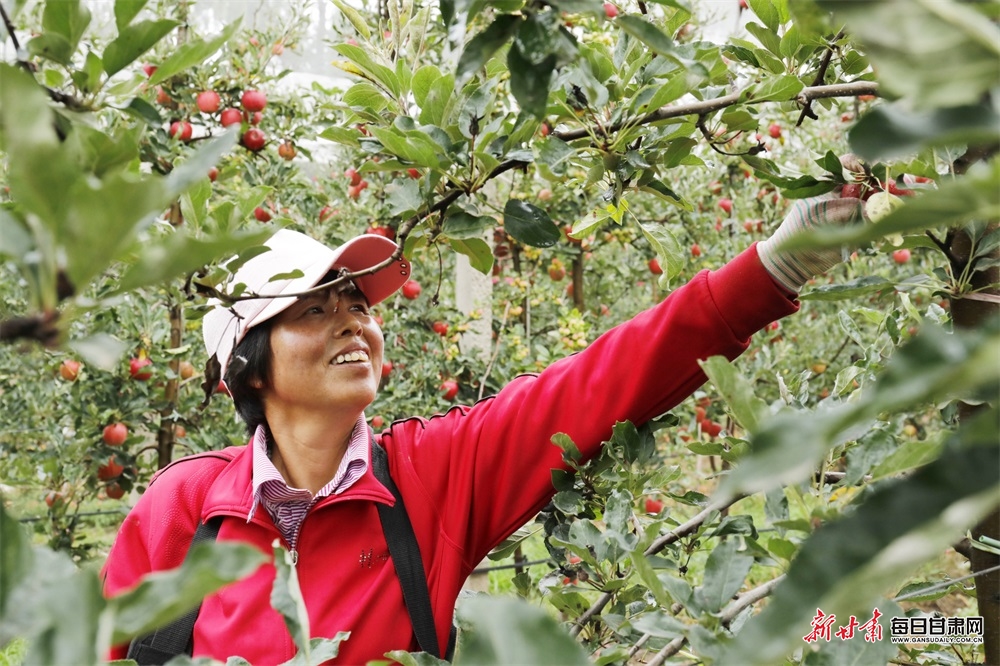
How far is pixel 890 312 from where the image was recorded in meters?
1.05

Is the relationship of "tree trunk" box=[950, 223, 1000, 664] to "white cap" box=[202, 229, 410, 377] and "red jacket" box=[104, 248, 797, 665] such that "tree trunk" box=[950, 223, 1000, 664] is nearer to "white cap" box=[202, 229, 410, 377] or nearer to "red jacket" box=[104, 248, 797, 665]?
"red jacket" box=[104, 248, 797, 665]

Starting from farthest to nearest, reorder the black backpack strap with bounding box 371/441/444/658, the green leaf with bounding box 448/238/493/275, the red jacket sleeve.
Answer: the black backpack strap with bounding box 371/441/444/658 < the red jacket sleeve < the green leaf with bounding box 448/238/493/275

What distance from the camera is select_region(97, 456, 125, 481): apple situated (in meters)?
2.75

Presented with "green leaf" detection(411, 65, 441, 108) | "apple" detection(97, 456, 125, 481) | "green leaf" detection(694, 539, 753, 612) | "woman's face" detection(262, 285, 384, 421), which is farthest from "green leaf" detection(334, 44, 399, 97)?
"apple" detection(97, 456, 125, 481)

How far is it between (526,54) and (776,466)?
359 millimetres

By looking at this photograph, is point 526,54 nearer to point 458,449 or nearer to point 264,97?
point 458,449

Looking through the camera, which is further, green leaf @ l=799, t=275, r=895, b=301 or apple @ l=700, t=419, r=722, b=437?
apple @ l=700, t=419, r=722, b=437

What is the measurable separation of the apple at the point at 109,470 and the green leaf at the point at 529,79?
254cm

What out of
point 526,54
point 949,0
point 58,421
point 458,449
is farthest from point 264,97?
point 949,0

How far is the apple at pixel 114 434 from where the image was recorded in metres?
2.66

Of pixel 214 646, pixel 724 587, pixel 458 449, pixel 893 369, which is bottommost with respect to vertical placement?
pixel 214 646

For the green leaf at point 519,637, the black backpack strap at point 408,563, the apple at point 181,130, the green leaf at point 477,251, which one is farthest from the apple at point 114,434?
the green leaf at point 519,637

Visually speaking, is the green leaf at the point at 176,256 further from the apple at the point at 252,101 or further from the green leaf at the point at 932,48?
the apple at the point at 252,101

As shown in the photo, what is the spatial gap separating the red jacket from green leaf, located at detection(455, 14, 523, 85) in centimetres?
69
